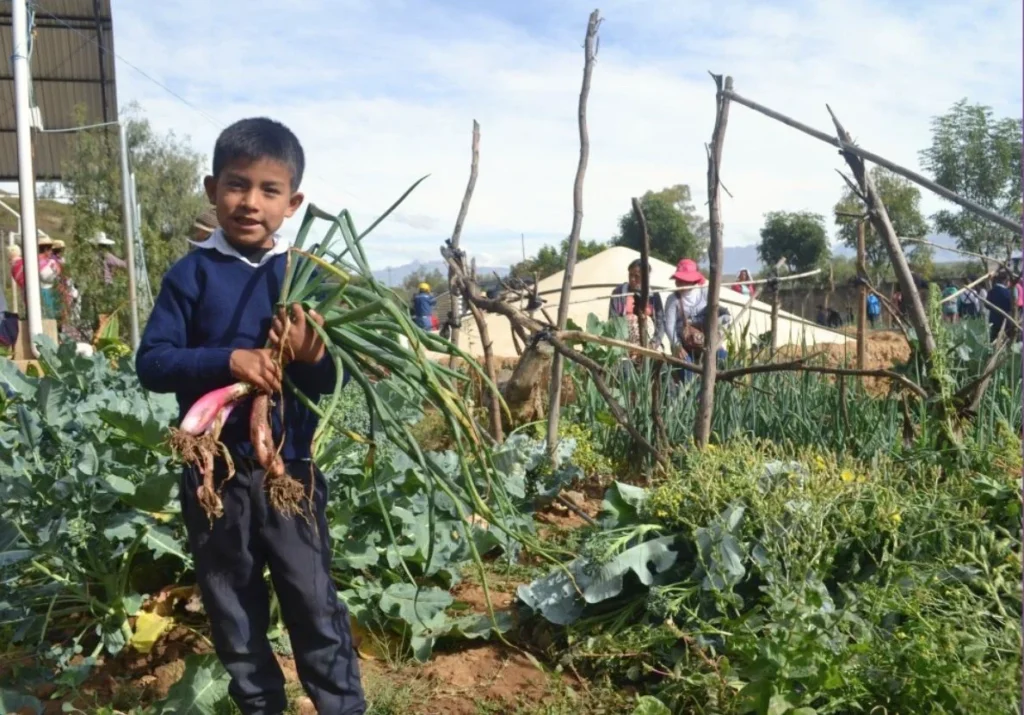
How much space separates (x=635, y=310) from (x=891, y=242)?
2.09 meters

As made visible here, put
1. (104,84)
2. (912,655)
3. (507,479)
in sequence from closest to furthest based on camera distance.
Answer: (912,655)
(507,479)
(104,84)

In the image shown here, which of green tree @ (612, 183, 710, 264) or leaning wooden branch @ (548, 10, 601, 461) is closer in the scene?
leaning wooden branch @ (548, 10, 601, 461)

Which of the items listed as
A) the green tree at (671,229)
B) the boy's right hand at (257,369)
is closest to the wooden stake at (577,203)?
the boy's right hand at (257,369)

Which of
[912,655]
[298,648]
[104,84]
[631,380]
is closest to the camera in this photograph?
[912,655]

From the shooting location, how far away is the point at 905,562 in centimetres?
222

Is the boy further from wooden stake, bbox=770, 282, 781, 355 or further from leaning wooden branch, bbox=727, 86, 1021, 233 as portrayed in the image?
wooden stake, bbox=770, 282, 781, 355

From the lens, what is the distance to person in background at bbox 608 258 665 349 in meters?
5.28

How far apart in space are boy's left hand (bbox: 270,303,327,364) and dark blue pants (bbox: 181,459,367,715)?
0.26m

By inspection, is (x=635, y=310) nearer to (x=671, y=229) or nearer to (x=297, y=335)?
(x=297, y=335)

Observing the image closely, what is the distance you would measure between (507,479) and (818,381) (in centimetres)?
168

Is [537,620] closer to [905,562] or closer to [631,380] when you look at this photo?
[905,562]

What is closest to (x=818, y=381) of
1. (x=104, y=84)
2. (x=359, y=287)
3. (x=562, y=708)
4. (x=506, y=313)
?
(x=506, y=313)

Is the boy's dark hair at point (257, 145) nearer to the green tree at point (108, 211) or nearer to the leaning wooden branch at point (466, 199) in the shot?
the leaning wooden branch at point (466, 199)

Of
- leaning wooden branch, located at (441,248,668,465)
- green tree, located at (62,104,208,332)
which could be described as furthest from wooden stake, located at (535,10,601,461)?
green tree, located at (62,104,208,332)
